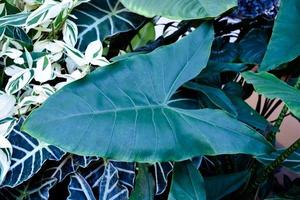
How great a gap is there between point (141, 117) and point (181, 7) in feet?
0.74

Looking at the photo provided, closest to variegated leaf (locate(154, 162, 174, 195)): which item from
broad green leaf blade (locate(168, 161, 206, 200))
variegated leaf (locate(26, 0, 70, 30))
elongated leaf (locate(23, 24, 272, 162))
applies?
broad green leaf blade (locate(168, 161, 206, 200))

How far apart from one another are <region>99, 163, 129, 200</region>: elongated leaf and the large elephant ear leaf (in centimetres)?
27

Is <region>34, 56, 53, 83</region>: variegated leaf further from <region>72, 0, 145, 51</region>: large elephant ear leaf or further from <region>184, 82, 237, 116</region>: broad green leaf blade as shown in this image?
<region>184, 82, 237, 116</region>: broad green leaf blade

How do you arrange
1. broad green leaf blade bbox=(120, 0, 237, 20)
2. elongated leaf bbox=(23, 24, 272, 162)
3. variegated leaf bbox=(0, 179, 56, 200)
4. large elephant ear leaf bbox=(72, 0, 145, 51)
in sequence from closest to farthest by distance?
1. elongated leaf bbox=(23, 24, 272, 162)
2. broad green leaf blade bbox=(120, 0, 237, 20)
3. variegated leaf bbox=(0, 179, 56, 200)
4. large elephant ear leaf bbox=(72, 0, 145, 51)

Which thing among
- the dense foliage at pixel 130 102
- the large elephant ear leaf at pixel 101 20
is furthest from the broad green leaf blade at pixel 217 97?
the large elephant ear leaf at pixel 101 20

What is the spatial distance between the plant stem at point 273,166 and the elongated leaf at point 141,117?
143mm

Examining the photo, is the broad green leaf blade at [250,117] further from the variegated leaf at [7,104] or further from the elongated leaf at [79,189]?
the variegated leaf at [7,104]

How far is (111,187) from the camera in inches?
36.2

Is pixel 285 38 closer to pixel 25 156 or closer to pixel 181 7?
pixel 181 7

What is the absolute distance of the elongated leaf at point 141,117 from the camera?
668 mm

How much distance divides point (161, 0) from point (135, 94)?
0.21 meters

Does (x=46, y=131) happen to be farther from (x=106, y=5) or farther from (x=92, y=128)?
(x=106, y=5)

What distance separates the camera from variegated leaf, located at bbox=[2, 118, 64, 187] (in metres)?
0.84

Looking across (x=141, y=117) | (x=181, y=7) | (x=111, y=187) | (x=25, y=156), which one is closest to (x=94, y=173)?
(x=111, y=187)
